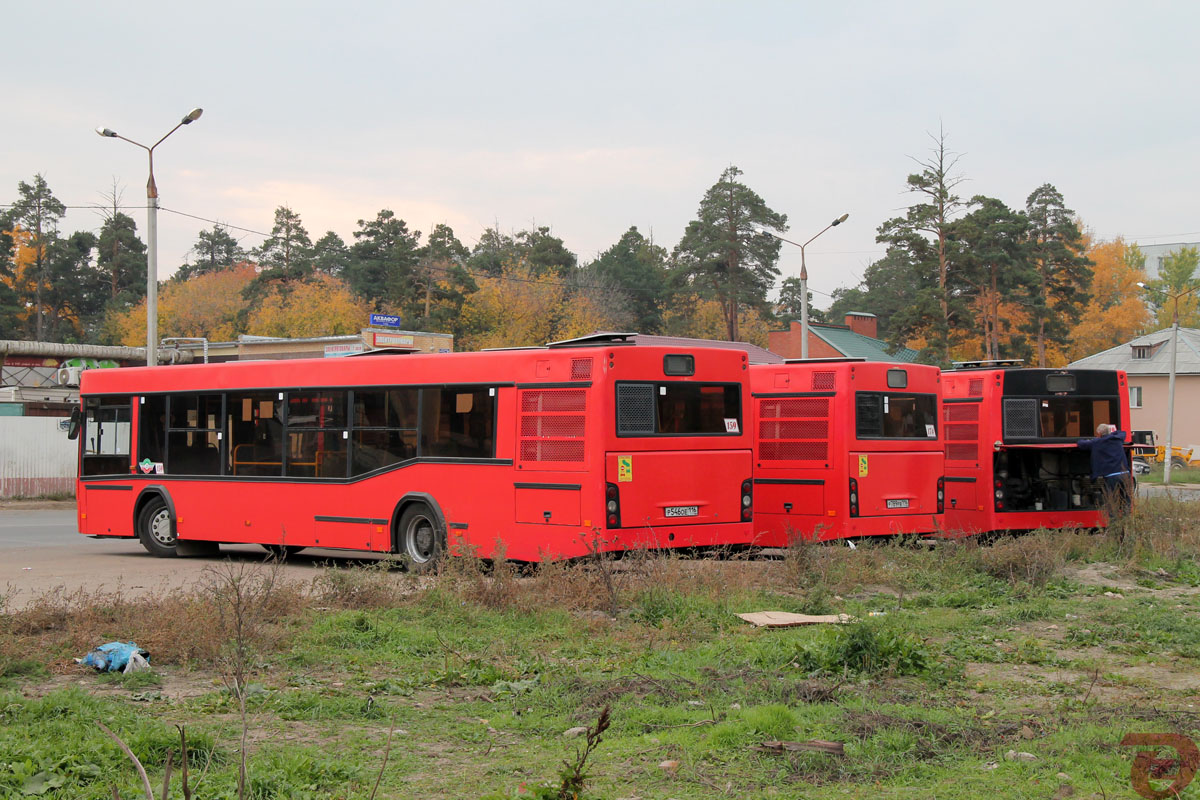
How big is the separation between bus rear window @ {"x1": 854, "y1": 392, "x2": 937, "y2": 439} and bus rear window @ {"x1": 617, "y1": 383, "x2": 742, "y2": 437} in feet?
8.72

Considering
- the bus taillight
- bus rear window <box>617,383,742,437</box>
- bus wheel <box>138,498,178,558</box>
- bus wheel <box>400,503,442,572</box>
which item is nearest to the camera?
the bus taillight

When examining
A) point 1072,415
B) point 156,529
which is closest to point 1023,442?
point 1072,415

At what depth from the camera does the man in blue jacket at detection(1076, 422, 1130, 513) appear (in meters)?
17.4

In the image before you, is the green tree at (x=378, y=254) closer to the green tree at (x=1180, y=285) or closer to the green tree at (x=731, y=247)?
the green tree at (x=731, y=247)

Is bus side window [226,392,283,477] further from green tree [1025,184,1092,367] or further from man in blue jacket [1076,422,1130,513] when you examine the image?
green tree [1025,184,1092,367]

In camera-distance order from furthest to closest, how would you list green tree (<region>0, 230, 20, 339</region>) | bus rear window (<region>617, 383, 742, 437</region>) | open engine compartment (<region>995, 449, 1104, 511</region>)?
green tree (<region>0, 230, 20, 339</region>) < open engine compartment (<region>995, 449, 1104, 511</region>) < bus rear window (<region>617, 383, 742, 437</region>)

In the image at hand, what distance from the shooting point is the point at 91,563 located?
664 inches

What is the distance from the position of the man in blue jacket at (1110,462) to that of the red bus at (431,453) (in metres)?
6.47

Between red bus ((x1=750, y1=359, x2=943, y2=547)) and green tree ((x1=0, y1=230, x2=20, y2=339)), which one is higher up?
green tree ((x1=0, y1=230, x2=20, y2=339))

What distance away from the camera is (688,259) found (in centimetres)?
6962

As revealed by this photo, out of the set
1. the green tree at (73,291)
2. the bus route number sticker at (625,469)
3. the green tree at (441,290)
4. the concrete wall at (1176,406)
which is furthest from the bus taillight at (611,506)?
the green tree at (73,291)

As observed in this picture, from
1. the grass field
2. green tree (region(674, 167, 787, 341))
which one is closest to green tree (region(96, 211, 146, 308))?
green tree (region(674, 167, 787, 341))

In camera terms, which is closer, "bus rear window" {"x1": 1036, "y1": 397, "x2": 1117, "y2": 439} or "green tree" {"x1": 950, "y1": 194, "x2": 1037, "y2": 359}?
"bus rear window" {"x1": 1036, "y1": 397, "x2": 1117, "y2": 439}

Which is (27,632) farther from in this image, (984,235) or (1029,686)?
(984,235)
